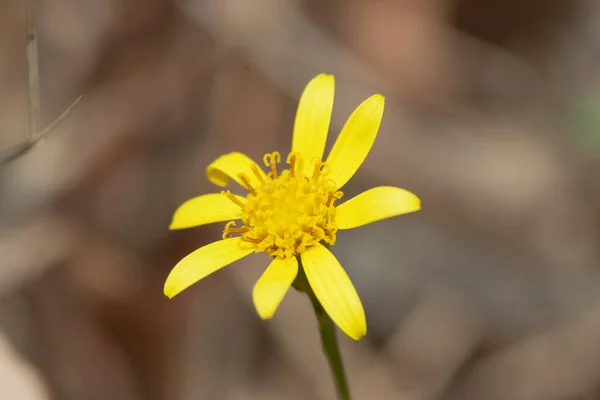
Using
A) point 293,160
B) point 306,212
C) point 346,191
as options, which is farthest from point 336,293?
point 346,191

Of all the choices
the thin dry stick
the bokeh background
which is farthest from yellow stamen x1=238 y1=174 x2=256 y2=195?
the bokeh background

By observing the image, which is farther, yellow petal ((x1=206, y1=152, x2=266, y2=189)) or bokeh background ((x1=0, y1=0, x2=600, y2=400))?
bokeh background ((x1=0, y1=0, x2=600, y2=400))

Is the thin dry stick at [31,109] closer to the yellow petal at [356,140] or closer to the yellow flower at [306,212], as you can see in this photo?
the yellow flower at [306,212]

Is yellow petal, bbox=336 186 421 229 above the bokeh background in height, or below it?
below

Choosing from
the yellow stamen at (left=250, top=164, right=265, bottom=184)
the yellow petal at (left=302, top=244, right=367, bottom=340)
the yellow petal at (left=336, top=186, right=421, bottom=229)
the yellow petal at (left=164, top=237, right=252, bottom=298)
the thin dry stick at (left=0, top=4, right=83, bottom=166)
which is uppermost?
the thin dry stick at (left=0, top=4, right=83, bottom=166)

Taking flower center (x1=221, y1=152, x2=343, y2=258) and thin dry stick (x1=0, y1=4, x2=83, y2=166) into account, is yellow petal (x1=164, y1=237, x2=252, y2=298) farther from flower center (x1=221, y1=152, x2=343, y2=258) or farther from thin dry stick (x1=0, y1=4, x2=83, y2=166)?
thin dry stick (x1=0, y1=4, x2=83, y2=166)

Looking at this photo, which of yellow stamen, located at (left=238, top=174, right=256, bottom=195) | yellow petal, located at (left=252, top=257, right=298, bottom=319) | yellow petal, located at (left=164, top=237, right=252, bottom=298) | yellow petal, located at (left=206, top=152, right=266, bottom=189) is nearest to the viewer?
yellow petal, located at (left=252, top=257, right=298, bottom=319)

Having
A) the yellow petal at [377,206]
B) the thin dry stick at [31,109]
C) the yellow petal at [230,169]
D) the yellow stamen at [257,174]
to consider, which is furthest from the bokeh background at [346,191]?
the yellow petal at [377,206]

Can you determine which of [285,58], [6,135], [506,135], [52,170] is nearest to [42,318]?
[52,170]
